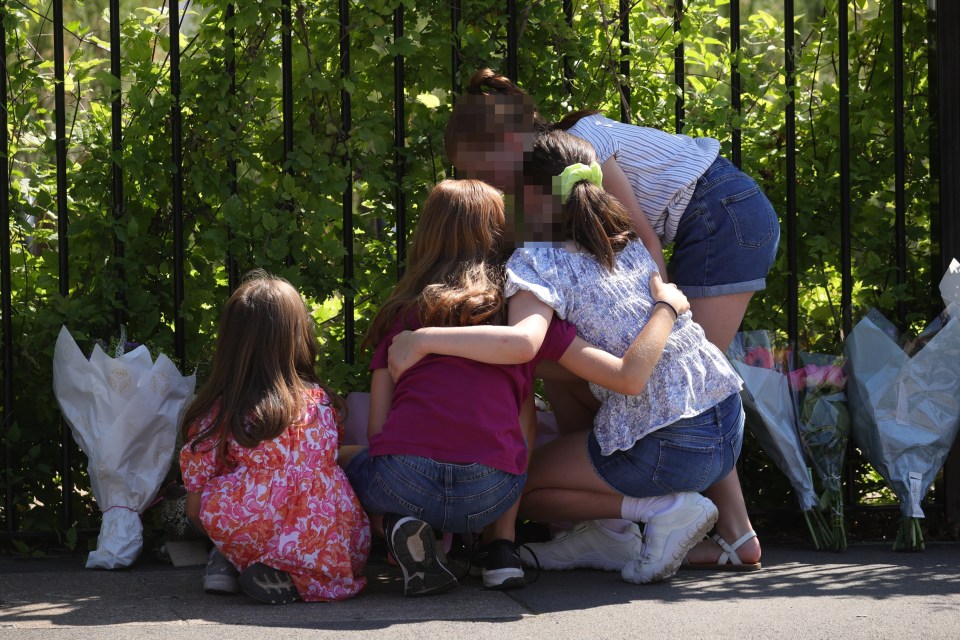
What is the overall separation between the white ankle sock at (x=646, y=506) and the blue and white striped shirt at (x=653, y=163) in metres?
0.80

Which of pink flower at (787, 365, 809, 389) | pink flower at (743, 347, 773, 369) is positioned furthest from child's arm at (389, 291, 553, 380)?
pink flower at (787, 365, 809, 389)

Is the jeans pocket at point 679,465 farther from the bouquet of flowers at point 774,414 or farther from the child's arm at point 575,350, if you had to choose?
the bouquet of flowers at point 774,414

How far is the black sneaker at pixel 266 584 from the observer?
108 inches

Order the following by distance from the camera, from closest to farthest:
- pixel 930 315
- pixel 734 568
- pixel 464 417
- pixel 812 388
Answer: pixel 464 417, pixel 734 568, pixel 812 388, pixel 930 315

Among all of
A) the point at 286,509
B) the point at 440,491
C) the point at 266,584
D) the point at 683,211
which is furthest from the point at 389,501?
A: the point at 683,211

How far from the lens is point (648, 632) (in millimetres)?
2529

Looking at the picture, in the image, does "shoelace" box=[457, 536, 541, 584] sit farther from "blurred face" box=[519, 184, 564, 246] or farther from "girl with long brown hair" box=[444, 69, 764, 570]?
"blurred face" box=[519, 184, 564, 246]

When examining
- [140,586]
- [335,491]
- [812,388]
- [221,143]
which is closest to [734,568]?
[812,388]

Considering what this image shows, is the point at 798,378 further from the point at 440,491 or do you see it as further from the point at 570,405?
the point at 440,491

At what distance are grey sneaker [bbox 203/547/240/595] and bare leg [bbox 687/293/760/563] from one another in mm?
1214

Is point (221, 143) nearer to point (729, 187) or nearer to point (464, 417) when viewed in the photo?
point (464, 417)

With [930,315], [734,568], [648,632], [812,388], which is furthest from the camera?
[930,315]

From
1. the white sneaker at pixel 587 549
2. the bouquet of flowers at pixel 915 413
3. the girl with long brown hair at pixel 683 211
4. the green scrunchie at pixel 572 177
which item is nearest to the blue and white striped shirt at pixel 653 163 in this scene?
→ the girl with long brown hair at pixel 683 211

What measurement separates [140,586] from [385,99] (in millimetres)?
1586
